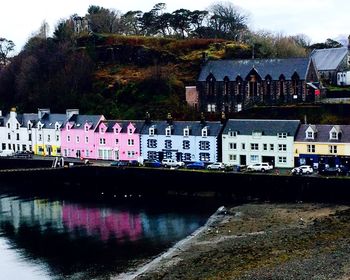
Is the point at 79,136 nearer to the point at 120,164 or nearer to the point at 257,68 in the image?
the point at 120,164

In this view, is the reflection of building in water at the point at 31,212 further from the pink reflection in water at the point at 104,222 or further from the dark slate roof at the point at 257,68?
the dark slate roof at the point at 257,68

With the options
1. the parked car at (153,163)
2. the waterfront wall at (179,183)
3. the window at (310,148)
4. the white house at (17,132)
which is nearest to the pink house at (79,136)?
the white house at (17,132)

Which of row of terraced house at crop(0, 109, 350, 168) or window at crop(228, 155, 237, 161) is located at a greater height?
row of terraced house at crop(0, 109, 350, 168)

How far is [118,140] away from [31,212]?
16424mm

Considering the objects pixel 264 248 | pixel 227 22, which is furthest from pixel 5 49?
pixel 264 248

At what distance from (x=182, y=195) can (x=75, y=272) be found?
68.9 feet

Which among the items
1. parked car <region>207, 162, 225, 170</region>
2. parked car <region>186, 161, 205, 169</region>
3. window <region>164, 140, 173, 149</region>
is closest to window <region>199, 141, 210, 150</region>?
parked car <region>186, 161, 205, 169</region>

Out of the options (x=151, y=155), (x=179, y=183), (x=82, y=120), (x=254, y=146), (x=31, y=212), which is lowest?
(x=31, y=212)

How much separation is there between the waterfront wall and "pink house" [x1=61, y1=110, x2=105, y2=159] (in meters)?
6.65

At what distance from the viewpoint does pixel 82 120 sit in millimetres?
66438

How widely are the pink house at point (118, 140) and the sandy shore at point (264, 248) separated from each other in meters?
19.5

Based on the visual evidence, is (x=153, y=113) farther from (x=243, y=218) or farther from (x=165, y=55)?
(x=243, y=218)

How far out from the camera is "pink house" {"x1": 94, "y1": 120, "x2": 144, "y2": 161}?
2387 inches

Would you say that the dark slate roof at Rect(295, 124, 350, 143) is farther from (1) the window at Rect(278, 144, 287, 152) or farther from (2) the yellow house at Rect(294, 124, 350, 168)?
(1) the window at Rect(278, 144, 287, 152)
